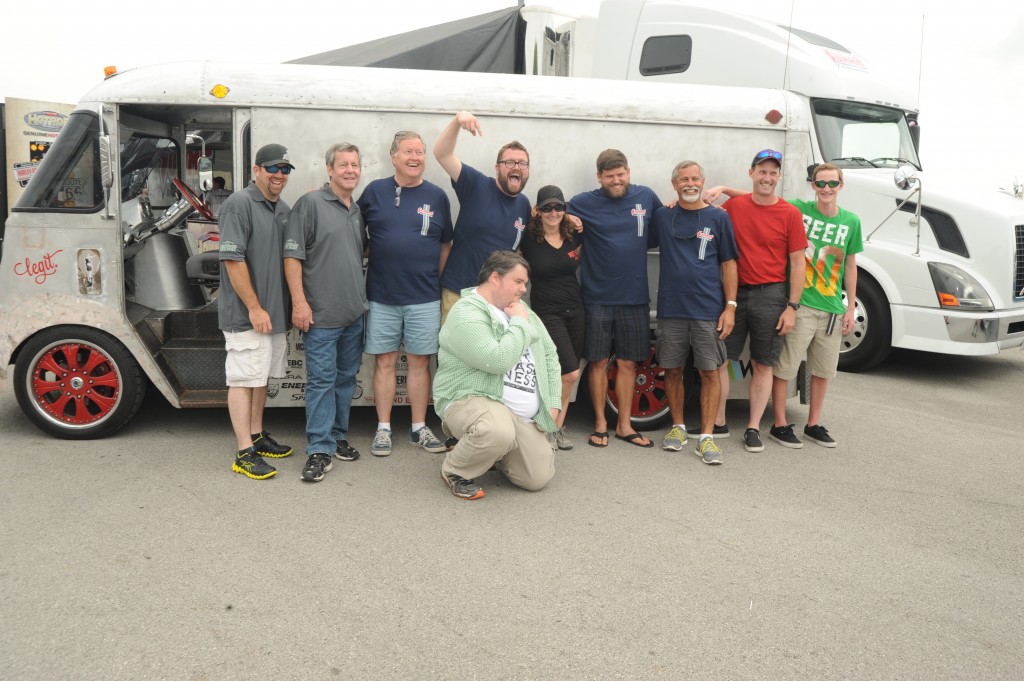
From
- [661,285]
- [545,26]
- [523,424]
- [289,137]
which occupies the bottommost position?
[523,424]

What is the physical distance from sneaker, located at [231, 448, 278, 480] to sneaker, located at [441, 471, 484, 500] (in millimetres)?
1072

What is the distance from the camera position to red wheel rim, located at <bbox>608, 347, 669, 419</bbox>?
6.08 metres

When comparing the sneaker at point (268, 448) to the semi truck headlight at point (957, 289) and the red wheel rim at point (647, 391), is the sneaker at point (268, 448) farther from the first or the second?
the semi truck headlight at point (957, 289)

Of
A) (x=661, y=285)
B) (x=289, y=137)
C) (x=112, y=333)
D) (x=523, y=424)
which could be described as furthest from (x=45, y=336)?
(x=661, y=285)

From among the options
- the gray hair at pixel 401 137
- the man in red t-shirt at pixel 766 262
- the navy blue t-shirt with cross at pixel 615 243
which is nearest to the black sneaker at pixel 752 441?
the man in red t-shirt at pixel 766 262

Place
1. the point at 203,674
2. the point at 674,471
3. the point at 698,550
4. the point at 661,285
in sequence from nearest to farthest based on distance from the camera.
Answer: the point at 203,674
the point at 698,550
the point at 674,471
the point at 661,285

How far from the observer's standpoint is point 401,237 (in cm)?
520

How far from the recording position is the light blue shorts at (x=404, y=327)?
5.32 meters

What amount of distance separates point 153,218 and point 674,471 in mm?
4240

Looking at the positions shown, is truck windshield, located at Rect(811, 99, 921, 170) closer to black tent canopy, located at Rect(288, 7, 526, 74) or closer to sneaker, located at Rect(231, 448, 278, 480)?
black tent canopy, located at Rect(288, 7, 526, 74)

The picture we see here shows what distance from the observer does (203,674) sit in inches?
113

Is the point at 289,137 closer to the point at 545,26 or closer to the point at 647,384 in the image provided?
the point at 647,384

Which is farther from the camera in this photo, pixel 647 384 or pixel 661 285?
pixel 647 384

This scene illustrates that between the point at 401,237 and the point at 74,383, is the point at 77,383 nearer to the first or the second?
the point at 74,383
